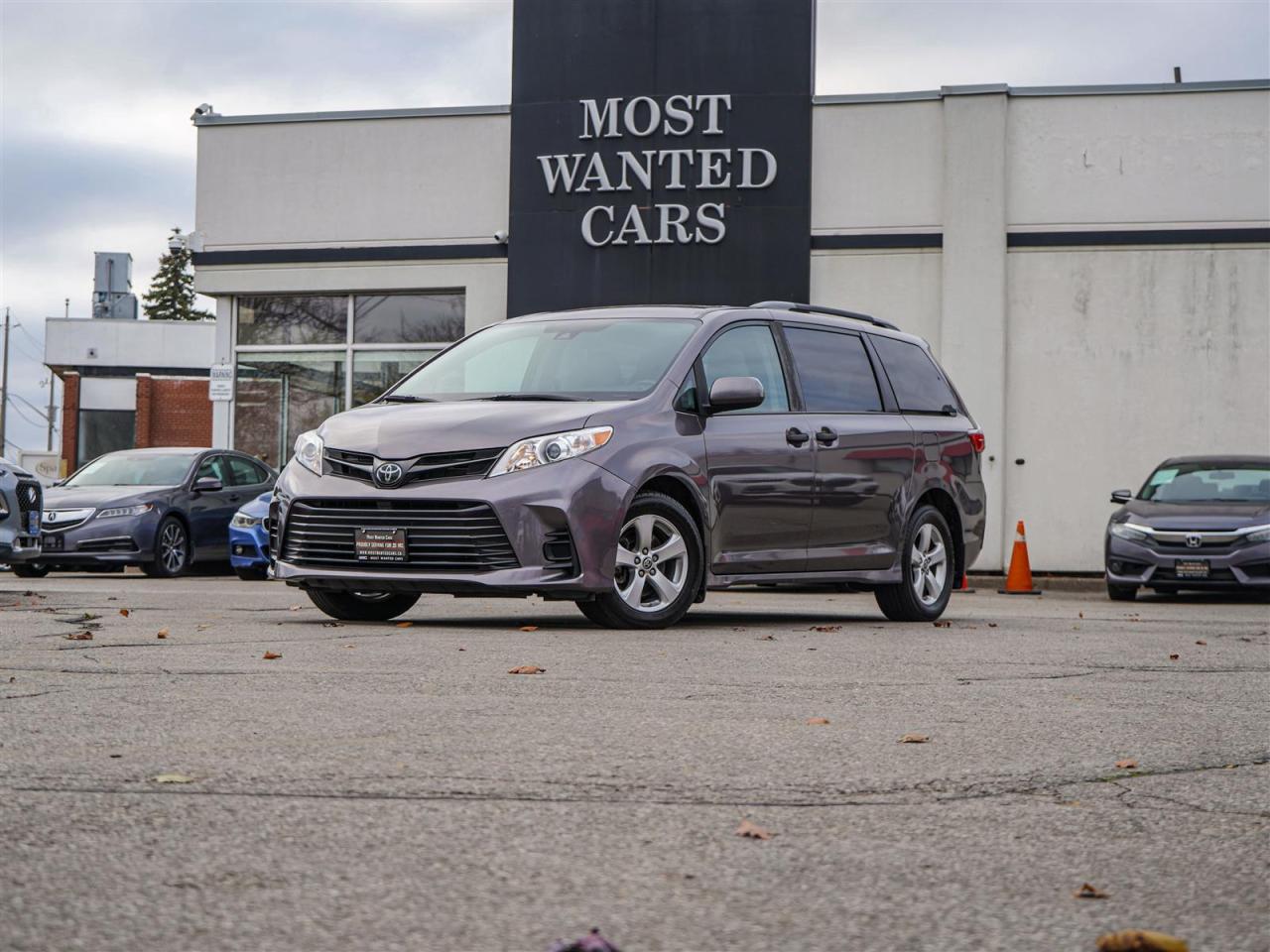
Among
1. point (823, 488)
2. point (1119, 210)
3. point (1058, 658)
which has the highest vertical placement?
point (1119, 210)

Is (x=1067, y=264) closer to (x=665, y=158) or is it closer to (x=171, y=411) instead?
(x=665, y=158)

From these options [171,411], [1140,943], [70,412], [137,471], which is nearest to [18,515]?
[137,471]

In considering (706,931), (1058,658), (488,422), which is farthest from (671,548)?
(706,931)

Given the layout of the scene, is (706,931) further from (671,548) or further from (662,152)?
(662,152)

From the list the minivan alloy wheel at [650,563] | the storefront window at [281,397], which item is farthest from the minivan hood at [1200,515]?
the storefront window at [281,397]

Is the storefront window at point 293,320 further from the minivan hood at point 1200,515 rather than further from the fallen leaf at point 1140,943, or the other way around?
the fallen leaf at point 1140,943

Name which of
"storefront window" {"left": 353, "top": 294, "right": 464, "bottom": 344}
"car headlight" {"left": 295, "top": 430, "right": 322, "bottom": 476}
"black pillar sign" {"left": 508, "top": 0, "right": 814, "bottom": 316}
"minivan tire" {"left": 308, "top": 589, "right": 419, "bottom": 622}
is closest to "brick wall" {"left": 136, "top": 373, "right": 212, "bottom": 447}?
"storefront window" {"left": 353, "top": 294, "right": 464, "bottom": 344}

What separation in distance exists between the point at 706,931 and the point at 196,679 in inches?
154

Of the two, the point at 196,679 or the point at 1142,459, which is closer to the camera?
the point at 196,679

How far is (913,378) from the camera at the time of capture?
12.1 m

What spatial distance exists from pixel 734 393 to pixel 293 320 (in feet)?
54.3

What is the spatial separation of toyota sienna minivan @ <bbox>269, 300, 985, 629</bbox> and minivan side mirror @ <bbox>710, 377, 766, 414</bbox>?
0.01 meters

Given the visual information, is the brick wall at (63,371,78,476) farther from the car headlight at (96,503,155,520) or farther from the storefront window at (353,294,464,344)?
the car headlight at (96,503,155,520)

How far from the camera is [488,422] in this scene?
9.20 metres
